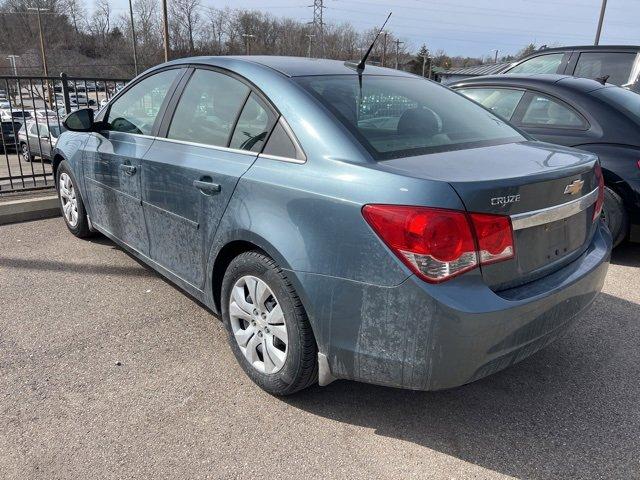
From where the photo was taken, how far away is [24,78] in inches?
232

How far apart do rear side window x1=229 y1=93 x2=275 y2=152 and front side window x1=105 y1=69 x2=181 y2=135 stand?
93 cm

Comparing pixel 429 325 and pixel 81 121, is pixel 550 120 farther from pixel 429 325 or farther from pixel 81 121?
pixel 81 121

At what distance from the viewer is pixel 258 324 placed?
8.50 feet

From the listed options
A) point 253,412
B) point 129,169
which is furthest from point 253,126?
point 253,412

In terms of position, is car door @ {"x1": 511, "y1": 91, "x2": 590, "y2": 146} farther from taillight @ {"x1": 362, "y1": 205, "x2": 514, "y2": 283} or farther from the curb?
the curb

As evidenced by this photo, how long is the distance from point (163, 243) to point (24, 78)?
13.1 ft

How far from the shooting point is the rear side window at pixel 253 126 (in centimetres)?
259

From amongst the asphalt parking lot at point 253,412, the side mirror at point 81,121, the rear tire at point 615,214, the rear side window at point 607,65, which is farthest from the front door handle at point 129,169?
the rear side window at point 607,65

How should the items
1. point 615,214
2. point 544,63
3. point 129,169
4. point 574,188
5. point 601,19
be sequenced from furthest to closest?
1. point 601,19
2. point 544,63
3. point 615,214
4. point 129,169
5. point 574,188

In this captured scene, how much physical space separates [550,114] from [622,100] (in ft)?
2.03

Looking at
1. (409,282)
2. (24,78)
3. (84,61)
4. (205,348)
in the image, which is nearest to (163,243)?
(205,348)

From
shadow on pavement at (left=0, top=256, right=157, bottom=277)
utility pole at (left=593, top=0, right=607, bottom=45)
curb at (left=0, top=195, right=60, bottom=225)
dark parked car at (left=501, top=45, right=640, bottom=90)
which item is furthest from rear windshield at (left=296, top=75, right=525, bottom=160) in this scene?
utility pole at (left=593, top=0, right=607, bottom=45)

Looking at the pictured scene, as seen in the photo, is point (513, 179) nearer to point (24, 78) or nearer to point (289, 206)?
point (289, 206)

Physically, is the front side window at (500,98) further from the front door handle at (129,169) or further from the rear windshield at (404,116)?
the front door handle at (129,169)
